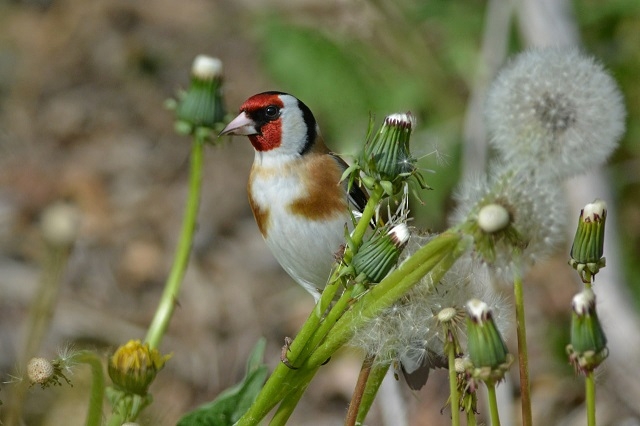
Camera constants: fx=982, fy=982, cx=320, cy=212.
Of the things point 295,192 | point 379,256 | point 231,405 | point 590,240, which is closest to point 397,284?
point 379,256

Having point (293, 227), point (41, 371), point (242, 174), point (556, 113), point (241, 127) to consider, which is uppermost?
point (242, 174)

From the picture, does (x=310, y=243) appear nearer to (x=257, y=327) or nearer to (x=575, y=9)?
(x=257, y=327)

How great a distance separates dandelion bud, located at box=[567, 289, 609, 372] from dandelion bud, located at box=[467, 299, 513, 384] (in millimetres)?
110

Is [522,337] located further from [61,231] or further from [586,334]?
[61,231]

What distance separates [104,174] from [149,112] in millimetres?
543

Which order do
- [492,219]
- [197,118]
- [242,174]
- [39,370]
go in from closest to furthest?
[492,219] < [39,370] < [197,118] < [242,174]

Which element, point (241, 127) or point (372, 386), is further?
point (241, 127)

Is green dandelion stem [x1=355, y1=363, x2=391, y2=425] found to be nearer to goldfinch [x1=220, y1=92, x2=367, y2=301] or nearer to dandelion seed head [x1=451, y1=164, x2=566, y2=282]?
dandelion seed head [x1=451, y1=164, x2=566, y2=282]

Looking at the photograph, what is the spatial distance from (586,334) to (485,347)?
15 centimetres

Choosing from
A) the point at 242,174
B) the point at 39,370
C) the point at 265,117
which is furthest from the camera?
the point at 242,174

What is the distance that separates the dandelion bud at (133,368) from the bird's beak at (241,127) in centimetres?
63

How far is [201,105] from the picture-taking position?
2.18 m

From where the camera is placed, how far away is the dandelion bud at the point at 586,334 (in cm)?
134

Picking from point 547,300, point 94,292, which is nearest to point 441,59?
point 547,300
